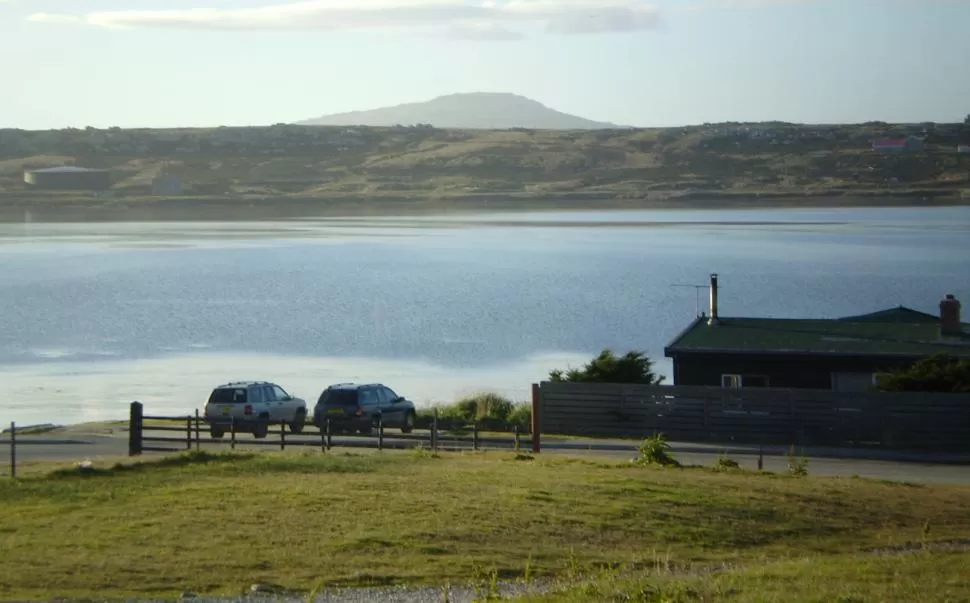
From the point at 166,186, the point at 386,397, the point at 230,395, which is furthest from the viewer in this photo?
the point at 166,186

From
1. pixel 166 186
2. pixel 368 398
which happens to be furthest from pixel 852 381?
pixel 166 186

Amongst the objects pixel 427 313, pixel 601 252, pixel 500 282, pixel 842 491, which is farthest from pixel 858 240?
pixel 842 491

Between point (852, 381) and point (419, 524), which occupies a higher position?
point (852, 381)

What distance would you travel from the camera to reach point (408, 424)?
3712 cm

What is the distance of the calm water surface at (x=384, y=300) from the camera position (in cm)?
5775

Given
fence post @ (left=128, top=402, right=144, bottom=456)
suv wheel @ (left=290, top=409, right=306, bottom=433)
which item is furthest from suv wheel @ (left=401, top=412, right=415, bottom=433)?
fence post @ (left=128, top=402, right=144, bottom=456)

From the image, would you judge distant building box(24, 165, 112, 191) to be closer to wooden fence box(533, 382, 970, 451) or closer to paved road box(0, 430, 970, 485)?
paved road box(0, 430, 970, 485)

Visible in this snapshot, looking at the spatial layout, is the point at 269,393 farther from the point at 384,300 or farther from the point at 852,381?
the point at 384,300

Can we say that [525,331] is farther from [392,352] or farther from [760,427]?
[760,427]

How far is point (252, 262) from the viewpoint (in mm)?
128750

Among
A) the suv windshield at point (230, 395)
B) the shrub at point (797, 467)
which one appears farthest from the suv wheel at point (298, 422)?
the shrub at point (797, 467)

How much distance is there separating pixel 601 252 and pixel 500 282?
36686 millimetres

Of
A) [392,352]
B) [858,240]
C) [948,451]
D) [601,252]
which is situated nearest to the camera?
[948,451]

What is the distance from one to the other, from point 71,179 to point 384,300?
11194cm
